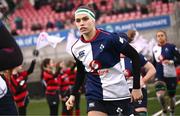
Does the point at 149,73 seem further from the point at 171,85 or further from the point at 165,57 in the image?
the point at 171,85

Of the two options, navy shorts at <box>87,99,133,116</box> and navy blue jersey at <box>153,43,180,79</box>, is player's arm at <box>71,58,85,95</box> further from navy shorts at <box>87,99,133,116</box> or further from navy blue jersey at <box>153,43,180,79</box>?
navy blue jersey at <box>153,43,180,79</box>

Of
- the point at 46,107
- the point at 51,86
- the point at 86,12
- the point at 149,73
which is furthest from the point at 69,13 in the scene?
the point at 86,12

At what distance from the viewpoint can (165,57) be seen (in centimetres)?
1362

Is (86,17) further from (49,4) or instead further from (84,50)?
(49,4)

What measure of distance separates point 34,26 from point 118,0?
15.0 ft

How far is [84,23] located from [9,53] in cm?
303

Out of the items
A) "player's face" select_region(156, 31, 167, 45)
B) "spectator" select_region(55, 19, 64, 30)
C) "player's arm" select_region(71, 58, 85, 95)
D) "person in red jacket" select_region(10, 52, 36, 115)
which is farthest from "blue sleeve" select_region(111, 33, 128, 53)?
"spectator" select_region(55, 19, 64, 30)

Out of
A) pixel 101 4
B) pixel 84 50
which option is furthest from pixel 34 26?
pixel 84 50

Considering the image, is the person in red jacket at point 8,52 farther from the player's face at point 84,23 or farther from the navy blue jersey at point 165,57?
the navy blue jersey at point 165,57

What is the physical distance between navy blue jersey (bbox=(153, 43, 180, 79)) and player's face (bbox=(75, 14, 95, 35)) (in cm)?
682

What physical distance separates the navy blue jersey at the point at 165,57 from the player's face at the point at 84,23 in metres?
6.82

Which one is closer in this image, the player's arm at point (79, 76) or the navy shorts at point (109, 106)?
the navy shorts at point (109, 106)

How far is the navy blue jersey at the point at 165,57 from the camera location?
531 inches

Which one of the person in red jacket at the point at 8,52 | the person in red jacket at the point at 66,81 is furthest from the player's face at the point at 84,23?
the person in red jacket at the point at 66,81
